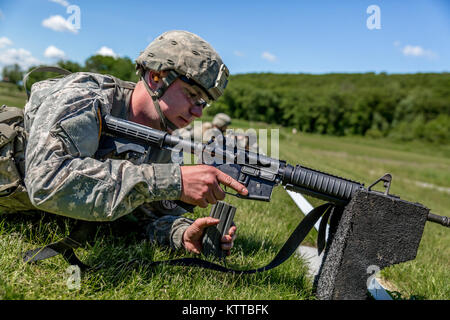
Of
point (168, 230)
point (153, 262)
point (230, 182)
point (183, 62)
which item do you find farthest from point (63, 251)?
point (183, 62)

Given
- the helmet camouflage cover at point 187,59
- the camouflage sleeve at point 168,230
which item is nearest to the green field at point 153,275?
the camouflage sleeve at point 168,230

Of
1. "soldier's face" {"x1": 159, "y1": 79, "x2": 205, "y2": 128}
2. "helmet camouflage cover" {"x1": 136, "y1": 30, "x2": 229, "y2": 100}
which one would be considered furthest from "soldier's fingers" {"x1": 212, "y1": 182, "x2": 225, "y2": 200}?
"helmet camouflage cover" {"x1": 136, "y1": 30, "x2": 229, "y2": 100}

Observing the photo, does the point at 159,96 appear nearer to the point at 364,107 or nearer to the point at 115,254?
the point at 115,254

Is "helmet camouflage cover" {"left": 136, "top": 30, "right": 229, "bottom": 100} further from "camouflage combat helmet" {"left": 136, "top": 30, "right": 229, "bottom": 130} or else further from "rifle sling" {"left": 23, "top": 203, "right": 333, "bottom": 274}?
"rifle sling" {"left": 23, "top": 203, "right": 333, "bottom": 274}

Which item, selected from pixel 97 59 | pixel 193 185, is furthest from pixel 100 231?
pixel 97 59

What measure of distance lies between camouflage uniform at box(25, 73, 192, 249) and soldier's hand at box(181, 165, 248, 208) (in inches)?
2.3

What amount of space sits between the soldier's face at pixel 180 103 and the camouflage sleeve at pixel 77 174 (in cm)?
86

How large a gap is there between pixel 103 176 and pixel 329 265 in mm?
1998

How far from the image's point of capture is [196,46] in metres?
3.60

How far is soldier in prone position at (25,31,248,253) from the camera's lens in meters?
2.55

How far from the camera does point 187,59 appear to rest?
3443mm

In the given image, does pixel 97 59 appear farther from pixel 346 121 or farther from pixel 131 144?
pixel 346 121

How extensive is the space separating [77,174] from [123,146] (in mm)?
638
